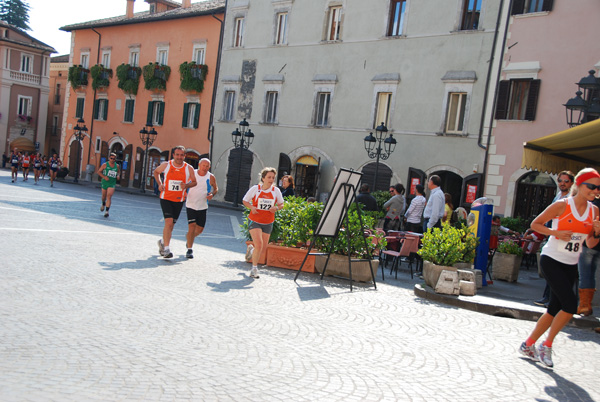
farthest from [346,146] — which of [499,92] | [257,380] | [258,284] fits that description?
[257,380]

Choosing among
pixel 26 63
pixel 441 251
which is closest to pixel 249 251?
pixel 441 251

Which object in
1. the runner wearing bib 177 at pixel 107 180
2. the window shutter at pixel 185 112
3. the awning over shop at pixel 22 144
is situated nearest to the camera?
the runner wearing bib 177 at pixel 107 180

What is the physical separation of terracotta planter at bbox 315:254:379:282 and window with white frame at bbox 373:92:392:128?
16.3m

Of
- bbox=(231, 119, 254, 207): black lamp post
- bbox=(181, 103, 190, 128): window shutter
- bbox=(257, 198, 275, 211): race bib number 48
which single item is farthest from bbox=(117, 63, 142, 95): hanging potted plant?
bbox=(257, 198, 275, 211): race bib number 48

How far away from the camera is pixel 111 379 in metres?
4.41

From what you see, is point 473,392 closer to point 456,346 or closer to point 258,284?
point 456,346

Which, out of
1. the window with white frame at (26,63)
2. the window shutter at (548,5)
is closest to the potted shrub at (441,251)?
the window shutter at (548,5)

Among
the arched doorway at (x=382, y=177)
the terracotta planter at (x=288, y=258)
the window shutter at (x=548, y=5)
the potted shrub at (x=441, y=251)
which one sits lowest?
the terracotta planter at (x=288, y=258)

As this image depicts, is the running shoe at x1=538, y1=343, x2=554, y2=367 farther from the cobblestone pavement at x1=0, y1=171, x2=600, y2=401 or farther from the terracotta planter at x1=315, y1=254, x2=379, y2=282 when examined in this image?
the terracotta planter at x1=315, y1=254, x2=379, y2=282

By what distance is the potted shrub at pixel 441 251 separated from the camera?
31.9ft

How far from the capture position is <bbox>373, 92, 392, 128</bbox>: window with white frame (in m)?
26.6

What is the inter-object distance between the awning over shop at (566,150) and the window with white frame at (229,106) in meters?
24.3

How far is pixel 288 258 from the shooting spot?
1127cm

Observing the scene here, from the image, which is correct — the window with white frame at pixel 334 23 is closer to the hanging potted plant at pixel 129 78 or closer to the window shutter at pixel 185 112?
the window shutter at pixel 185 112
